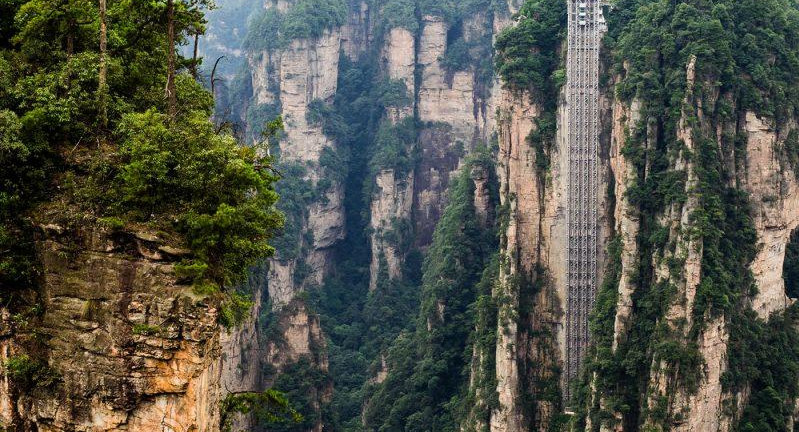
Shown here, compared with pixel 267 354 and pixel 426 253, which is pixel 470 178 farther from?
pixel 426 253

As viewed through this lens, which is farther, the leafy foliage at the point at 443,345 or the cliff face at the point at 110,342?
the leafy foliage at the point at 443,345

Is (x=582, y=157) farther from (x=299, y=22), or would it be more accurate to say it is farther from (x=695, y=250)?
(x=299, y=22)

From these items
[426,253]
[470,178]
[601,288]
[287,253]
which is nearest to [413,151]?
[426,253]

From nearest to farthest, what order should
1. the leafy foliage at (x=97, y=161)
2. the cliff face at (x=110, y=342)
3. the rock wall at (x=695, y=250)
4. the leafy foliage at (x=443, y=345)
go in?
the cliff face at (x=110, y=342)
the leafy foliage at (x=97, y=161)
the rock wall at (x=695, y=250)
the leafy foliage at (x=443, y=345)

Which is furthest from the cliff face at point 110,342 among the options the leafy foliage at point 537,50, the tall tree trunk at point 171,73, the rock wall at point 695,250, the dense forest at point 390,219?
the leafy foliage at point 537,50

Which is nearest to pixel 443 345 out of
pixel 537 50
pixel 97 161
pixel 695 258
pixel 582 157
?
pixel 582 157

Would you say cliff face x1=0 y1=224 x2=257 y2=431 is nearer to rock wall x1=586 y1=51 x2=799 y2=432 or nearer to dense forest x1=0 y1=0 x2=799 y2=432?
dense forest x1=0 y1=0 x2=799 y2=432

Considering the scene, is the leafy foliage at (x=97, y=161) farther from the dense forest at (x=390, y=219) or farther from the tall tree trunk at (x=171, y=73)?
the tall tree trunk at (x=171, y=73)
